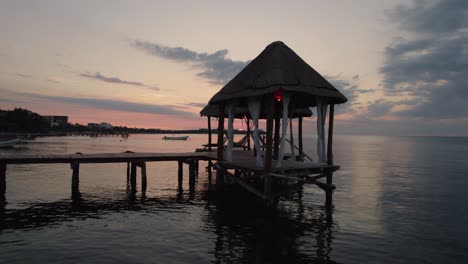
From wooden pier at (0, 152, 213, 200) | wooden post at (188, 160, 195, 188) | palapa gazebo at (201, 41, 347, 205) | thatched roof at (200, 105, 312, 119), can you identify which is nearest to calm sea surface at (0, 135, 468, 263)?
wooden pier at (0, 152, 213, 200)

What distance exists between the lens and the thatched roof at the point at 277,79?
1252 centimetres

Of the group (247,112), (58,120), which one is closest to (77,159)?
(247,112)

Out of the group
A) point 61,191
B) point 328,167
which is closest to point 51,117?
point 61,191

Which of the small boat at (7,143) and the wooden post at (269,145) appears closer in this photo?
the wooden post at (269,145)

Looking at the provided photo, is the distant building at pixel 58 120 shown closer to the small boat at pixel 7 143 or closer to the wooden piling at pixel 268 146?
the small boat at pixel 7 143

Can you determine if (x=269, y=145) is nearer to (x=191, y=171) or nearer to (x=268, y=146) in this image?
(x=268, y=146)

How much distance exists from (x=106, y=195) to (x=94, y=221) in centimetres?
577

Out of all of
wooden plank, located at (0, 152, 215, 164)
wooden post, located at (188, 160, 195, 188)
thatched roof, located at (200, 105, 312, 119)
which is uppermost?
thatched roof, located at (200, 105, 312, 119)

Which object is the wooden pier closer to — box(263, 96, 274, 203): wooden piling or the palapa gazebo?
the palapa gazebo

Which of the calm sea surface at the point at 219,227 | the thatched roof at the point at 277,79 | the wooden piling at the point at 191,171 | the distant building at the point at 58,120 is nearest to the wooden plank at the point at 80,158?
the wooden piling at the point at 191,171

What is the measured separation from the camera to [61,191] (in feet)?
62.6

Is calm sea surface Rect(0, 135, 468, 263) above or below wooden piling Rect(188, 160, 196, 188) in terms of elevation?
below

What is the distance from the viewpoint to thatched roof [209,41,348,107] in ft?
41.1

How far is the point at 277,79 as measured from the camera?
12.5 m
